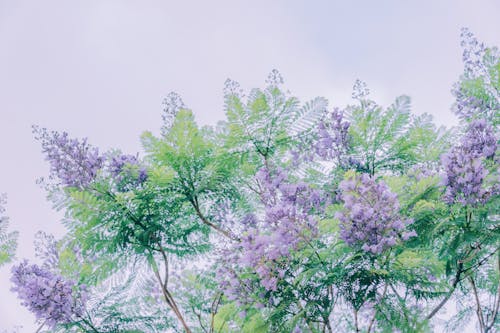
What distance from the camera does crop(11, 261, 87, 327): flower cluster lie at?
4078 mm

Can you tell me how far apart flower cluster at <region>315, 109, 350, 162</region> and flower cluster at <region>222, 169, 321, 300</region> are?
368 mm

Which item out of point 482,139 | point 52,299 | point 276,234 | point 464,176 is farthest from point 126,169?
point 482,139

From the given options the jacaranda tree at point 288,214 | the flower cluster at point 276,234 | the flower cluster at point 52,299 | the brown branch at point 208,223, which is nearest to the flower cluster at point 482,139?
the jacaranda tree at point 288,214

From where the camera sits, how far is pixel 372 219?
286 centimetres

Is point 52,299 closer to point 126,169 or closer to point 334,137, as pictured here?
point 126,169

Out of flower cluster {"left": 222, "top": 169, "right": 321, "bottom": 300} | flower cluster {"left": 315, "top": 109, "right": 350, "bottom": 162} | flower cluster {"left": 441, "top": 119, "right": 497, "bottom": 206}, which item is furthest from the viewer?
flower cluster {"left": 315, "top": 109, "right": 350, "bottom": 162}

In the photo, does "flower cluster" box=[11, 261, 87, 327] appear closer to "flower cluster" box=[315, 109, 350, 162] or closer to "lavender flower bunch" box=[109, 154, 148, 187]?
"lavender flower bunch" box=[109, 154, 148, 187]

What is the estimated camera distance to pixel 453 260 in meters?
3.32

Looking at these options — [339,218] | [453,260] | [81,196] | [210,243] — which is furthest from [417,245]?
[81,196]

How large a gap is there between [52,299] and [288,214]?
2348mm

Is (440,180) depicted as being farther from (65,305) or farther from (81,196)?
(65,305)

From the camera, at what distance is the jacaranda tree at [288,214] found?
2992mm

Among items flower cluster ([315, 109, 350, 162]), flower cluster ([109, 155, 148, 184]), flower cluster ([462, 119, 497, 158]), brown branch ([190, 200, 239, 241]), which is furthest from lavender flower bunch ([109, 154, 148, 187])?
flower cluster ([462, 119, 497, 158])

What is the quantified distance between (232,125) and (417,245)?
1680 millimetres
